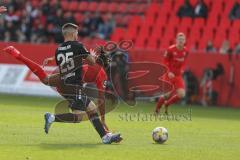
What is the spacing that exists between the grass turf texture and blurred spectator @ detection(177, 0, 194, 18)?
9172 mm

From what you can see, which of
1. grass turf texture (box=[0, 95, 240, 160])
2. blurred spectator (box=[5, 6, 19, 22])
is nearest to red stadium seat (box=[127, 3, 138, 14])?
blurred spectator (box=[5, 6, 19, 22])

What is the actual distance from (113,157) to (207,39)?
18.1m

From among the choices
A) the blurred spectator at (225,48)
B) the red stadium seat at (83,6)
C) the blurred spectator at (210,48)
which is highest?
the red stadium seat at (83,6)

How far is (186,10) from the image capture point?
30.9m

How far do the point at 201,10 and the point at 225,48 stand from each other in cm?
341

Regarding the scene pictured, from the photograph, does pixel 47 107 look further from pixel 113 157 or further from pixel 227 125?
pixel 113 157

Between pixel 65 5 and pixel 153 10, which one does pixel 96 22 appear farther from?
pixel 65 5

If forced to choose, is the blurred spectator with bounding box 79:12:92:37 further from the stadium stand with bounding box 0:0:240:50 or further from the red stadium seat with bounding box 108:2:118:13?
the red stadium seat with bounding box 108:2:118:13

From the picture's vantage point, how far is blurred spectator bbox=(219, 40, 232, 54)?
27266mm

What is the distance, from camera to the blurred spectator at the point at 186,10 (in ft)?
101

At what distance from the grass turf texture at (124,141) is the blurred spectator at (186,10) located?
9172mm

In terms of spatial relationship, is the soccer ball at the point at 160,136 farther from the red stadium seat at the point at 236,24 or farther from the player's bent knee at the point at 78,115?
the red stadium seat at the point at 236,24

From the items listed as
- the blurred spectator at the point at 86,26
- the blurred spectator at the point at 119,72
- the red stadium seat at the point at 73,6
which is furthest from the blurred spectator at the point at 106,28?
the blurred spectator at the point at 119,72

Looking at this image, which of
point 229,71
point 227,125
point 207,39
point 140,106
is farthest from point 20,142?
point 207,39
